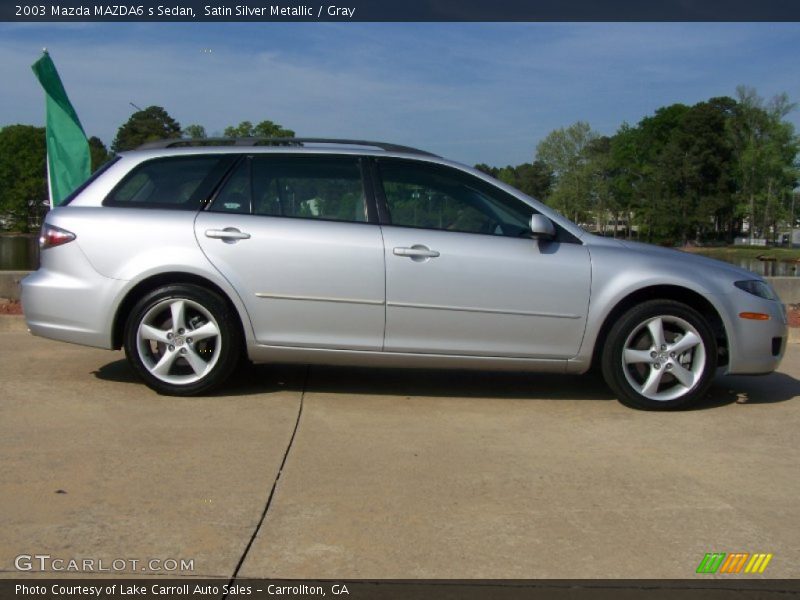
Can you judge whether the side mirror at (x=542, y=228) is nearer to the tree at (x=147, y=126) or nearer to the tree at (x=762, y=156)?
the tree at (x=147, y=126)

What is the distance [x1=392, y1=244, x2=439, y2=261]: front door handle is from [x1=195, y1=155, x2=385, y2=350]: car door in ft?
0.38

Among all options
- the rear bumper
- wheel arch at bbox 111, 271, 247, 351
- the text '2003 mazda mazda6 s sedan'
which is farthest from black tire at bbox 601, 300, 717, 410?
the rear bumper

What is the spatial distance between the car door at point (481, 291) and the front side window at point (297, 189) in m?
0.31

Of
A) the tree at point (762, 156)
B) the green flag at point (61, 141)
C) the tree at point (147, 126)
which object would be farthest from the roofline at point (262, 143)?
the tree at point (762, 156)

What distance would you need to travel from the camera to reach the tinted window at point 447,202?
5430 millimetres

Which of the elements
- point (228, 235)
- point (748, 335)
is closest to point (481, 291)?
point (228, 235)

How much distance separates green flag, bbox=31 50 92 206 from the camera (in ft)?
36.4

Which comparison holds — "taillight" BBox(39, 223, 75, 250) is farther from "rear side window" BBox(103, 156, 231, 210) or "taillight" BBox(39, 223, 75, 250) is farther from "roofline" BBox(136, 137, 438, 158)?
"roofline" BBox(136, 137, 438, 158)

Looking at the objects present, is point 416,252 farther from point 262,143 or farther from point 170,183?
point 170,183

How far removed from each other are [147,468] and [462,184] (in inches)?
107

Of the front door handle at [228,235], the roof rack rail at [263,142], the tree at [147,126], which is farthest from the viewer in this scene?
the tree at [147,126]

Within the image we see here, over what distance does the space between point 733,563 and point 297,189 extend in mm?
3480

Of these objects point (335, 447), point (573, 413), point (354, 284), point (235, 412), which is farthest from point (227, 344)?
point (573, 413)

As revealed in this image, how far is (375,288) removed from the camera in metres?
5.26
